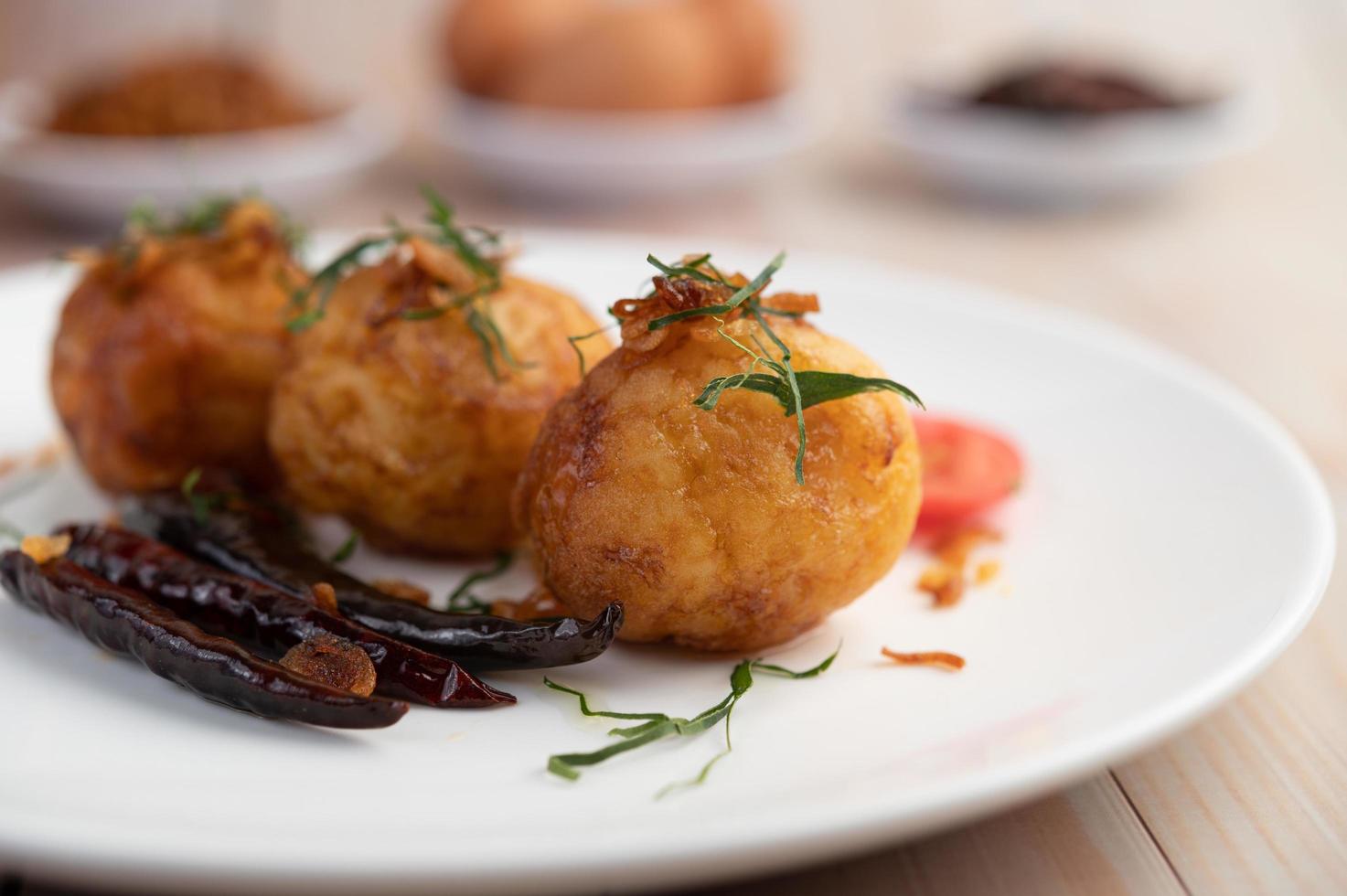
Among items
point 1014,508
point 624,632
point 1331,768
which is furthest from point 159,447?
point 1331,768

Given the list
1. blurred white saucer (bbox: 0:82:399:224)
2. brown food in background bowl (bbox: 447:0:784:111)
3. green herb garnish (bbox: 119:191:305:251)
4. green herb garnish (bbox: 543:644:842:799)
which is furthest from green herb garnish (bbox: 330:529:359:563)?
brown food in background bowl (bbox: 447:0:784:111)

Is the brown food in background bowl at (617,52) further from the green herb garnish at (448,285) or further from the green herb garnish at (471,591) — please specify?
the green herb garnish at (471,591)

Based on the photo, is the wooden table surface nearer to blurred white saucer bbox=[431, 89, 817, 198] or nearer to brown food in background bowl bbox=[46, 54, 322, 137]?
blurred white saucer bbox=[431, 89, 817, 198]

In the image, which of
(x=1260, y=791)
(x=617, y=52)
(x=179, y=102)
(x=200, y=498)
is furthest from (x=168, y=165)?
(x=1260, y=791)

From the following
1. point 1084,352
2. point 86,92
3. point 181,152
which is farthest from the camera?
point 86,92

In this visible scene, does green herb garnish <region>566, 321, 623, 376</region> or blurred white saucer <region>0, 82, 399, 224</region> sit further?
blurred white saucer <region>0, 82, 399, 224</region>

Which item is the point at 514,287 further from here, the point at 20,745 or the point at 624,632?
the point at 20,745

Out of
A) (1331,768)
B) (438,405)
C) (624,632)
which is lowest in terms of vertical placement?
(1331,768)
